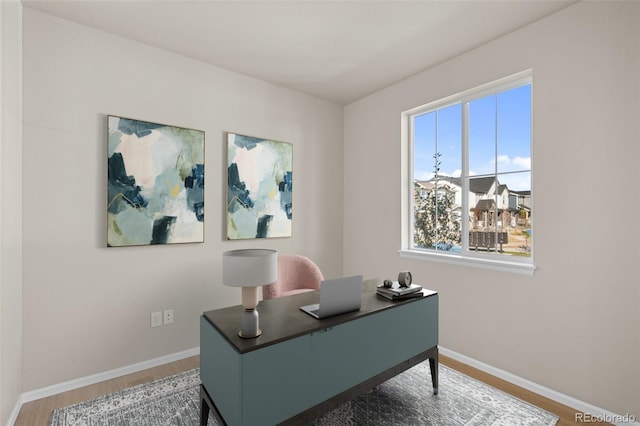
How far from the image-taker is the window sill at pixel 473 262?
2229 mm

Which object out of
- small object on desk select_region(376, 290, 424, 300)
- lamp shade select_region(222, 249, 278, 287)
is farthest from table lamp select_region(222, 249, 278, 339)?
small object on desk select_region(376, 290, 424, 300)

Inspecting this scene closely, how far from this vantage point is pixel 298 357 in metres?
1.39

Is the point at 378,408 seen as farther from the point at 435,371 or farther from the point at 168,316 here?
the point at 168,316

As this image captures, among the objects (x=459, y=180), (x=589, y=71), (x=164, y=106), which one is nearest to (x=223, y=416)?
(x=164, y=106)

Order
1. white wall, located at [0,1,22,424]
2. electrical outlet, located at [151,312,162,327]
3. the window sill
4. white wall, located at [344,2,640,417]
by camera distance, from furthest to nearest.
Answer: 1. electrical outlet, located at [151,312,162,327]
2. the window sill
3. white wall, located at [344,2,640,417]
4. white wall, located at [0,1,22,424]

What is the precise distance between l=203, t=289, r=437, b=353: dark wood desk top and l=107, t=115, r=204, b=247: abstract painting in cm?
121

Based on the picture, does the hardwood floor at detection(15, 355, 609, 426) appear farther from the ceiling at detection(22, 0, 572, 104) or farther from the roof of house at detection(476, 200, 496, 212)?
the ceiling at detection(22, 0, 572, 104)

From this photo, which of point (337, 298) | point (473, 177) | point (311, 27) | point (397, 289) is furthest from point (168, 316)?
point (473, 177)

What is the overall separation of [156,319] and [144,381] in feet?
1.51

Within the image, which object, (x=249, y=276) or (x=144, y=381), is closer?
(x=249, y=276)

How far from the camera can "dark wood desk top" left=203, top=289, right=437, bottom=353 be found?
1.33 m

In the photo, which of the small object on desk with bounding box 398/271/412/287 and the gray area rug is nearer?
the gray area rug

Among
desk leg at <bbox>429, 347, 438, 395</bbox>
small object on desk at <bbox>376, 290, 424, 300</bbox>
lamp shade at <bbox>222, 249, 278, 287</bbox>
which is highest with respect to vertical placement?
lamp shade at <bbox>222, 249, 278, 287</bbox>

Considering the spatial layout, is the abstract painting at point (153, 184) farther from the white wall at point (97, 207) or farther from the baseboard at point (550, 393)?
the baseboard at point (550, 393)
